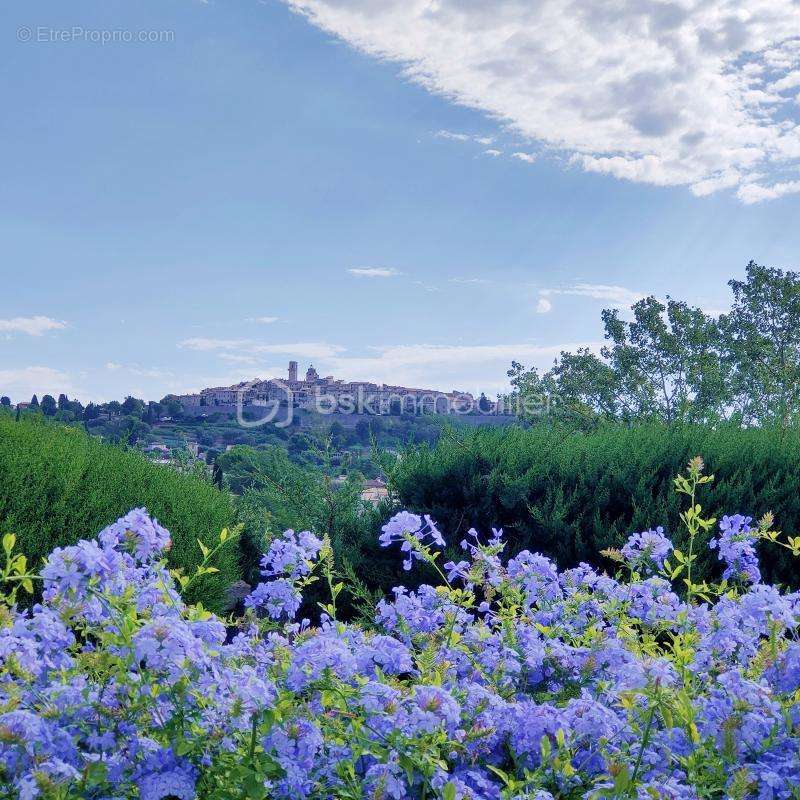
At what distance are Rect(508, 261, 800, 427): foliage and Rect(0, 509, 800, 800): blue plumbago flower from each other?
17.8 meters

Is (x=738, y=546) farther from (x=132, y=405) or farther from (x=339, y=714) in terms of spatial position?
(x=132, y=405)

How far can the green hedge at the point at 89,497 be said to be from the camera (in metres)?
5.33

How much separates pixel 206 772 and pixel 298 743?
0.81 ft

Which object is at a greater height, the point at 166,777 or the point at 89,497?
the point at 89,497

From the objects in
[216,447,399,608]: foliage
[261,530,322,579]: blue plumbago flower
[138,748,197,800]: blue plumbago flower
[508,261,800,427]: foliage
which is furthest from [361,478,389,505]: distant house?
[508,261,800,427]: foliage

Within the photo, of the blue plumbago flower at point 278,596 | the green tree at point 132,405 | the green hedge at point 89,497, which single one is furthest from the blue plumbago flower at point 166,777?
the green tree at point 132,405

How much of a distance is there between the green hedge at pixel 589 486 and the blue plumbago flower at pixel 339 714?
9.07 feet

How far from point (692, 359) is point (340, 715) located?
65.7 ft

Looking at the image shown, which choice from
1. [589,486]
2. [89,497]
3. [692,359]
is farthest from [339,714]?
[692,359]

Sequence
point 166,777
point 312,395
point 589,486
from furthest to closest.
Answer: point 312,395, point 589,486, point 166,777

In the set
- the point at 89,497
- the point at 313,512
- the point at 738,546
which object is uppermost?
the point at 738,546

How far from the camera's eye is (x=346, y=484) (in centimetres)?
698

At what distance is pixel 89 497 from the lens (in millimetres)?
5547

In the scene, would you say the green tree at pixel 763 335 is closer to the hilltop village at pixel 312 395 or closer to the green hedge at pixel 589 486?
the hilltop village at pixel 312 395
